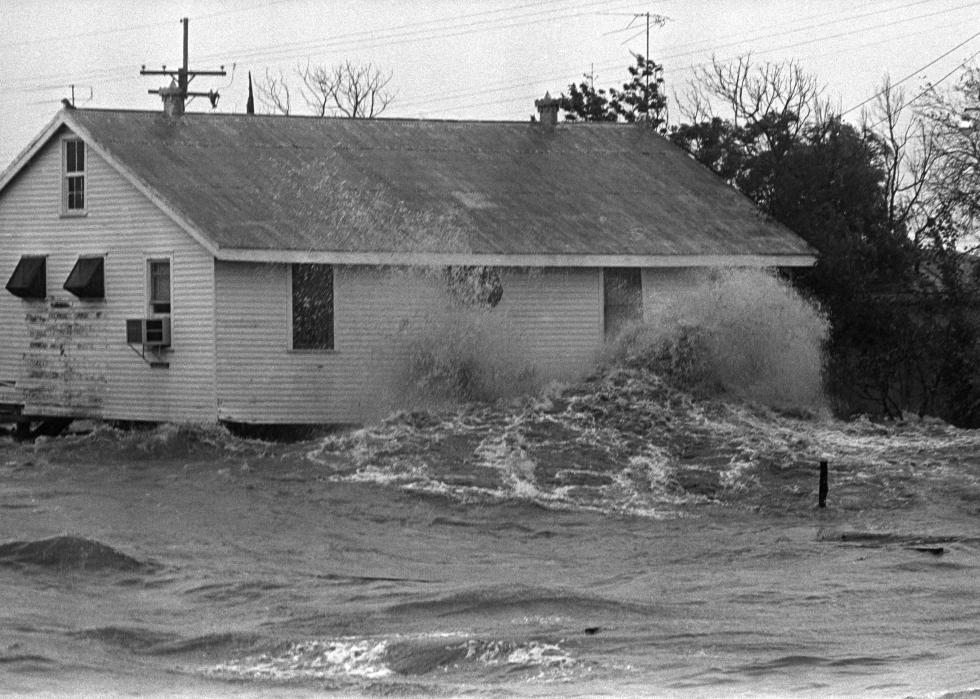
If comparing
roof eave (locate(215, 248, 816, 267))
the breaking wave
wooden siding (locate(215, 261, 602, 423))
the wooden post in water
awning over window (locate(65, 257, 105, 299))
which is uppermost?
roof eave (locate(215, 248, 816, 267))

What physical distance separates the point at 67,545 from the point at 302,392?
10388mm

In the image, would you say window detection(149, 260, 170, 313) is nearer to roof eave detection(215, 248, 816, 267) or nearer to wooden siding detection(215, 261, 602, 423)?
wooden siding detection(215, 261, 602, 423)

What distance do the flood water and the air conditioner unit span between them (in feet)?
5.08

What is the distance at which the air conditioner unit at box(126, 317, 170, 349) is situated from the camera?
3172cm

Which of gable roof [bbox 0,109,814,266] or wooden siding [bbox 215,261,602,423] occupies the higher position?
gable roof [bbox 0,109,814,266]

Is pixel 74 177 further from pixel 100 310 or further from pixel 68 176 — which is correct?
pixel 100 310

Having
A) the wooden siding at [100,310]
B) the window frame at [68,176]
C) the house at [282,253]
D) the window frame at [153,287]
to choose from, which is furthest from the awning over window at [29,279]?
the window frame at [153,287]

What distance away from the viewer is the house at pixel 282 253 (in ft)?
103

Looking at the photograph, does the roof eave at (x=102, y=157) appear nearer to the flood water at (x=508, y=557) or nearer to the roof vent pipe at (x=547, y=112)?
the flood water at (x=508, y=557)

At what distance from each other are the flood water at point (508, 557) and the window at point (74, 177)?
4.16 meters

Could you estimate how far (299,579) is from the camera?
19.9 meters

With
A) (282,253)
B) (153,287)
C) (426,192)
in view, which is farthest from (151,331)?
(426,192)

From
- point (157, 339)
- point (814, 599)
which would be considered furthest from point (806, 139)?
point (814, 599)

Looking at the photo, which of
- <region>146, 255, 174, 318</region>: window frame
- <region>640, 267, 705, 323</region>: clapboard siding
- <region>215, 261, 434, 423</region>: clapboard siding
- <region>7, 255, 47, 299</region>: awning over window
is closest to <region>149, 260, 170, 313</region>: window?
<region>146, 255, 174, 318</region>: window frame
